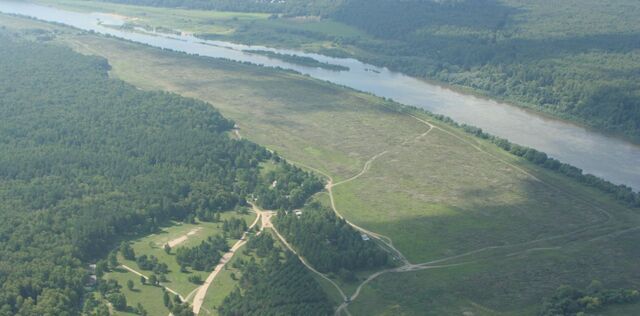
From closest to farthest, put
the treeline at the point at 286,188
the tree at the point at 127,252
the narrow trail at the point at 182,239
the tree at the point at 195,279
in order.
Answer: the tree at the point at 195,279 < the tree at the point at 127,252 < the narrow trail at the point at 182,239 < the treeline at the point at 286,188

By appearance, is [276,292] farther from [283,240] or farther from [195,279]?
[283,240]

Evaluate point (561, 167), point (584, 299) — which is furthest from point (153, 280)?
point (561, 167)

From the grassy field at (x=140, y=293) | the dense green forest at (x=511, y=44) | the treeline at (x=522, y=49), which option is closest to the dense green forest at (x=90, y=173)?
the grassy field at (x=140, y=293)

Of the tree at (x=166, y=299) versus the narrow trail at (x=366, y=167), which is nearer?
the tree at (x=166, y=299)

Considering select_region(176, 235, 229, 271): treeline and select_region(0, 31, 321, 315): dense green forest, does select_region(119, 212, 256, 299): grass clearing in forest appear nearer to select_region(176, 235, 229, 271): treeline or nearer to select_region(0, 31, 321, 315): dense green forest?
select_region(176, 235, 229, 271): treeline

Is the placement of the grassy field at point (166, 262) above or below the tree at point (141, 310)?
above

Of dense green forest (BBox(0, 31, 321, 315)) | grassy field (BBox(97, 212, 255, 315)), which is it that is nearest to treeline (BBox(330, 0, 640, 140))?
dense green forest (BBox(0, 31, 321, 315))

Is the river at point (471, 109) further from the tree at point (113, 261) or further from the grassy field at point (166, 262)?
the tree at point (113, 261)
